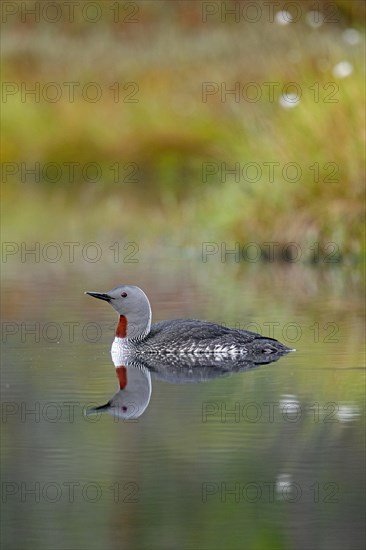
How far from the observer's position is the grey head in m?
9.41

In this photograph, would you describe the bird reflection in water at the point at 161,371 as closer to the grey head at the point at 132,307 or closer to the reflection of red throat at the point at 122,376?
the reflection of red throat at the point at 122,376

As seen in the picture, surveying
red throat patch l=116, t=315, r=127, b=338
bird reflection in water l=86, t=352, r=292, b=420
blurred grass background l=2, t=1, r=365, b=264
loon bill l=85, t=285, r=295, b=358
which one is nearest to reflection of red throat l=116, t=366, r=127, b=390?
bird reflection in water l=86, t=352, r=292, b=420

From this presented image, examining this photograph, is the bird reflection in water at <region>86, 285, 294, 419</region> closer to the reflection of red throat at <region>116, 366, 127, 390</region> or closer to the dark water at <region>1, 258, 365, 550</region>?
the reflection of red throat at <region>116, 366, 127, 390</region>

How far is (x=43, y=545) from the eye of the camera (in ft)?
17.0

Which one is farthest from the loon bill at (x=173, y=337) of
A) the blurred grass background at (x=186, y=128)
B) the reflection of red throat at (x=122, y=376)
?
the blurred grass background at (x=186, y=128)

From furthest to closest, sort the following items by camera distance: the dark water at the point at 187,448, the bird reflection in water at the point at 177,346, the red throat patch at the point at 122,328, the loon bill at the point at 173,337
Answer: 1. the red throat patch at the point at 122,328
2. the loon bill at the point at 173,337
3. the bird reflection in water at the point at 177,346
4. the dark water at the point at 187,448

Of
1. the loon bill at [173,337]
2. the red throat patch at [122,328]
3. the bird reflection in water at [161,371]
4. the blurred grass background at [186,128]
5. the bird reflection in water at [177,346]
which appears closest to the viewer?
the bird reflection in water at [161,371]

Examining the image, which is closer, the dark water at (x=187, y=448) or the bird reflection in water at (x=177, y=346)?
the dark water at (x=187, y=448)

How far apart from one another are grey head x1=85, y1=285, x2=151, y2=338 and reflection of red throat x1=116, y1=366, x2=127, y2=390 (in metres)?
0.47

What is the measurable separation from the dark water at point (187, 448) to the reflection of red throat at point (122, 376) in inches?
1.9

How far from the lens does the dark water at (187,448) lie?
5363 mm

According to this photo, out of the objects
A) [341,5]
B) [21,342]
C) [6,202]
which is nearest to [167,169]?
[6,202]

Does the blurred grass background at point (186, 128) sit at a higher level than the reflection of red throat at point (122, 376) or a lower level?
higher

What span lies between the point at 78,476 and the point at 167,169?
18830 millimetres
